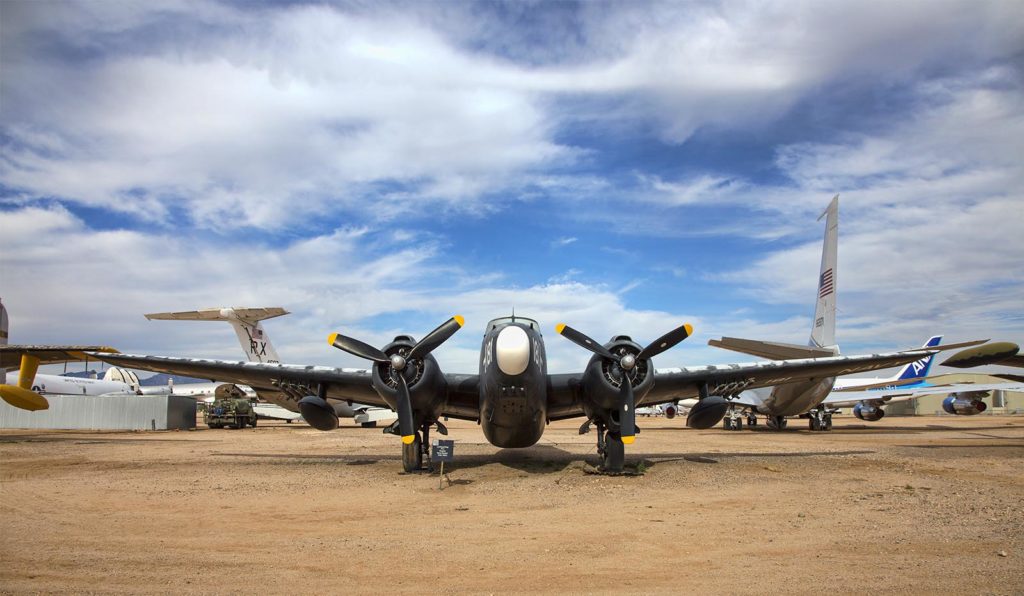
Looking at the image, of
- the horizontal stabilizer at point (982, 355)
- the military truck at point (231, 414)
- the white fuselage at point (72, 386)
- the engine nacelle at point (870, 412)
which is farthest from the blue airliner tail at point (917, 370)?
the white fuselage at point (72, 386)

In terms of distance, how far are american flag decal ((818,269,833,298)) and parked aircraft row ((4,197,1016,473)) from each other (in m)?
10.2

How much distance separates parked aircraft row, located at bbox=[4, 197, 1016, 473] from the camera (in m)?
13.6

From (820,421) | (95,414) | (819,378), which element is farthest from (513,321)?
(95,414)

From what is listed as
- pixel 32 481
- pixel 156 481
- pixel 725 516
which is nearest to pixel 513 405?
pixel 725 516

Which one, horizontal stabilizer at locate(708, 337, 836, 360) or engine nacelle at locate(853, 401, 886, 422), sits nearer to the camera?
horizontal stabilizer at locate(708, 337, 836, 360)

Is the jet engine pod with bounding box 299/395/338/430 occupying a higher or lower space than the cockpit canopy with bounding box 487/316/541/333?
lower

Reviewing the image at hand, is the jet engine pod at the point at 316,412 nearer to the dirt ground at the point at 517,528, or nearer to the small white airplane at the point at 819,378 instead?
the dirt ground at the point at 517,528

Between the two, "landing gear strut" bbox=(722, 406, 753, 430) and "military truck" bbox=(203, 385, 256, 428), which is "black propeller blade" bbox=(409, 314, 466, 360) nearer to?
"landing gear strut" bbox=(722, 406, 753, 430)

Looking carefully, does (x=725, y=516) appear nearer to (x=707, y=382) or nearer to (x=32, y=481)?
(x=707, y=382)

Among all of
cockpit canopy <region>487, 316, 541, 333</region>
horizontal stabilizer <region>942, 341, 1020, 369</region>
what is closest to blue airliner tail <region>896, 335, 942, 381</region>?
horizontal stabilizer <region>942, 341, 1020, 369</region>

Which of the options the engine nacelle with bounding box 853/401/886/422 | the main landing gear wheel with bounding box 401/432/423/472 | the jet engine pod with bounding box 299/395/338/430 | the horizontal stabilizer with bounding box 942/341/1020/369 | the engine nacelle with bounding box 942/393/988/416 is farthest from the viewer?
the engine nacelle with bounding box 942/393/988/416

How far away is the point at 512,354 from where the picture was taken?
13.0m

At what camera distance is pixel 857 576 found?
5.96 meters

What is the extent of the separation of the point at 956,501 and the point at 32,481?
716 inches
